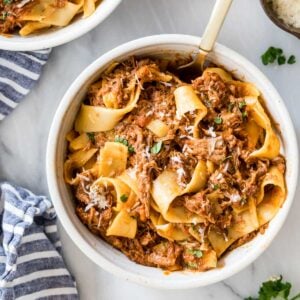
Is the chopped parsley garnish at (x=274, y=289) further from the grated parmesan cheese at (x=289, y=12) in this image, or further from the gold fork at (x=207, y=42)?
the grated parmesan cheese at (x=289, y=12)

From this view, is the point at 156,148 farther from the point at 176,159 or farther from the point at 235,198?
the point at 235,198

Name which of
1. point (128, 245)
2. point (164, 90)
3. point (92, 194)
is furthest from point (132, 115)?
point (128, 245)

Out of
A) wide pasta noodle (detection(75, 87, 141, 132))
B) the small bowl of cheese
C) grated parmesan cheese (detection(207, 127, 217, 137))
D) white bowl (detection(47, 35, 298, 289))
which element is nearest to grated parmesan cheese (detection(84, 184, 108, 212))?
white bowl (detection(47, 35, 298, 289))

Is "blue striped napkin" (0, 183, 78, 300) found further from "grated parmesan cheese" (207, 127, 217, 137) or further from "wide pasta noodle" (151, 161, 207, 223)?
"grated parmesan cheese" (207, 127, 217, 137)

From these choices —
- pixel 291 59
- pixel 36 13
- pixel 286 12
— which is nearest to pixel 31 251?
pixel 36 13

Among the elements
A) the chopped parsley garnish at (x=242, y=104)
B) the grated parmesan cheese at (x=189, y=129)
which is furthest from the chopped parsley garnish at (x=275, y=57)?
the grated parmesan cheese at (x=189, y=129)

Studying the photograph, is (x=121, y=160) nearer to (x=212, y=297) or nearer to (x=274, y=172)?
(x=274, y=172)
